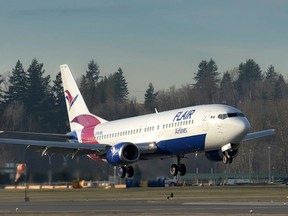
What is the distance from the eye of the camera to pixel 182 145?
8188 centimetres

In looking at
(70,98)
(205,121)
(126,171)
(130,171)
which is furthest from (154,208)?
(70,98)

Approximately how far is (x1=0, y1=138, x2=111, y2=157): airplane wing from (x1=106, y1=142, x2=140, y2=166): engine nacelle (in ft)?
12.0

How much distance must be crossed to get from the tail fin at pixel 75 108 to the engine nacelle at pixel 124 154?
39.0 ft

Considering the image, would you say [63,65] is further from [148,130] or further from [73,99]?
[148,130]

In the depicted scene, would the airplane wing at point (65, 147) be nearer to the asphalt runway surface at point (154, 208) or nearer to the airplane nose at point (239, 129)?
the asphalt runway surface at point (154, 208)

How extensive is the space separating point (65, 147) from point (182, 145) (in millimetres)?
13456

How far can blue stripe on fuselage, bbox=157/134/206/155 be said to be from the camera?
80.5m

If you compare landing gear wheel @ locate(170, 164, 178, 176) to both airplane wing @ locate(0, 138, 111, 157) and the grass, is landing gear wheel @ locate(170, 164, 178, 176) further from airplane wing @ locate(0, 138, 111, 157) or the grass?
airplane wing @ locate(0, 138, 111, 157)

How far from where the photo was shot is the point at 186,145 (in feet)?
267

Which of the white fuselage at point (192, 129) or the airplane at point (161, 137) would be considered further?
the airplane at point (161, 137)

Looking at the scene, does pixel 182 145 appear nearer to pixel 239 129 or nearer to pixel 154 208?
pixel 239 129

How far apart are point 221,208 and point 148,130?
64.7 feet

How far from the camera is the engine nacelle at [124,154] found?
8525 cm

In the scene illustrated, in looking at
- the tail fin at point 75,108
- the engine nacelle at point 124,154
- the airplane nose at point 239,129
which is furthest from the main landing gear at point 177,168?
the tail fin at point 75,108
